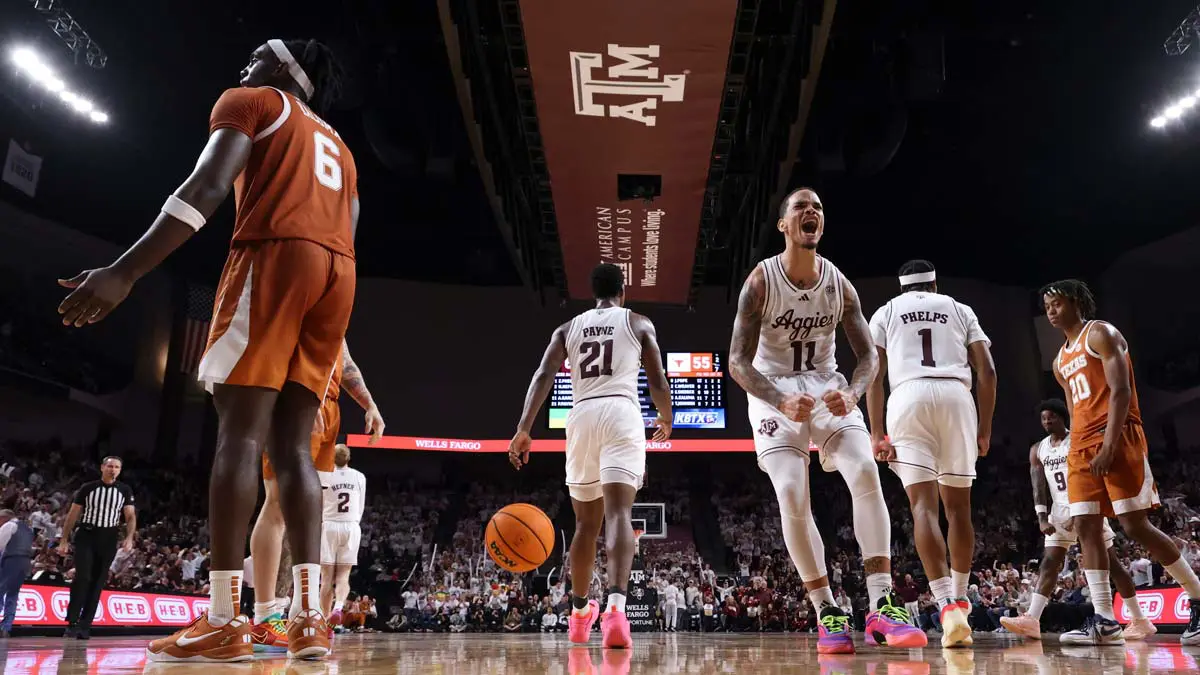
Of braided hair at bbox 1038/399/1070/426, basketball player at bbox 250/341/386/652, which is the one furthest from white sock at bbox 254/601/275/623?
braided hair at bbox 1038/399/1070/426

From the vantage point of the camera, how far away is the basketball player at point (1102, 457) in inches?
173

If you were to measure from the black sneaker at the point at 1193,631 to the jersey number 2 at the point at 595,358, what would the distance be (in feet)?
10.6

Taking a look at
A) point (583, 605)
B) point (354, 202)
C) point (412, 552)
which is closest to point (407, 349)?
point (412, 552)

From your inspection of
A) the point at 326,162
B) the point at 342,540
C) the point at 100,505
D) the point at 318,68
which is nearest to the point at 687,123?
the point at 342,540

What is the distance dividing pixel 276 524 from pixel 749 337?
2408mm

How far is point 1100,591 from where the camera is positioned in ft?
14.9

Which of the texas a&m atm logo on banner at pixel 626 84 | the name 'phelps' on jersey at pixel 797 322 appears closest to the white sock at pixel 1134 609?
the name 'phelps' on jersey at pixel 797 322

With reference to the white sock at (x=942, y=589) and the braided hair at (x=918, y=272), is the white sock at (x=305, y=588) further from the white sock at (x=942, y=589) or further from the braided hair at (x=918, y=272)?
the braided hair at (x=918, y=272)

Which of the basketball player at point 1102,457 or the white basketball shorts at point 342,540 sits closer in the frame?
the basketball player at point 1102,457

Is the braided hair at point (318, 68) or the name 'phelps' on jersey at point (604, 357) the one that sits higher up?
the braided hair at point (318, 68)

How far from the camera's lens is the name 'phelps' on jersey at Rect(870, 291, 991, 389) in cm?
428

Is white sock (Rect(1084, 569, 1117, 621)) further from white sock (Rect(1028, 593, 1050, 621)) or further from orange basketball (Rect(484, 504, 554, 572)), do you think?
orange basketball (Rect(484, 504, 554, 572))

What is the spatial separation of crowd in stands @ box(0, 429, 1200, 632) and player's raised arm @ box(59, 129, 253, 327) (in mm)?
9480

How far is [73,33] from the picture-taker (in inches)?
419
